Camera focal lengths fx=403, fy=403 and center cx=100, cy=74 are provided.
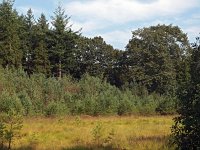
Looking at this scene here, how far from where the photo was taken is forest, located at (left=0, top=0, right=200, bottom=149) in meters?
15.5

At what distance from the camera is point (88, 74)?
2340 inches

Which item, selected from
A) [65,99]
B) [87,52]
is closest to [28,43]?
[87,52]

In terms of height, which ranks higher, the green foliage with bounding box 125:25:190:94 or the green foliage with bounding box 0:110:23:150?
the green foliage with bounding box 125:25:190:94

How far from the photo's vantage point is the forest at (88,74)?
1552 centimetres

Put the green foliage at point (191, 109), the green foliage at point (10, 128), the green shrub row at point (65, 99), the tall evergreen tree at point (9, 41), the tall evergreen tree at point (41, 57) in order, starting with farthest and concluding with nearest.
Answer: the tall evergreen tree at point (41, 57) → the tall evergreen tree at point (9, 41) → the green shrub row at point (65, 99) → the green foliage at point (10, 128) → the green foliage at point (191, 109)

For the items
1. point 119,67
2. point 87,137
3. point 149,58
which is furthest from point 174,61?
point 87,137

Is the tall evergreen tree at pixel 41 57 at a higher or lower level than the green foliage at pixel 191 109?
higher

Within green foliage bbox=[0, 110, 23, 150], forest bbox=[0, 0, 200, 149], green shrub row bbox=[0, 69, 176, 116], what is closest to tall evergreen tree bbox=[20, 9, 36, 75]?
forest bbox=[0, 0, 200, 149]

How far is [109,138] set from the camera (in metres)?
17.2

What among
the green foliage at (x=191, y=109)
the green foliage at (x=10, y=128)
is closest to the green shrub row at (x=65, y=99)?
the green foliage at (x=10, y=128)

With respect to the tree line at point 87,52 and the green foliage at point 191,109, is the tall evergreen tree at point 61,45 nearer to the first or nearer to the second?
the tree line at point 87,52

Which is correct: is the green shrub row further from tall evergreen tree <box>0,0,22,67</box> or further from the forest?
tall evergreen tree <box>0,0,22,67</box>

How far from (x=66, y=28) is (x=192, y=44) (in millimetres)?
54857

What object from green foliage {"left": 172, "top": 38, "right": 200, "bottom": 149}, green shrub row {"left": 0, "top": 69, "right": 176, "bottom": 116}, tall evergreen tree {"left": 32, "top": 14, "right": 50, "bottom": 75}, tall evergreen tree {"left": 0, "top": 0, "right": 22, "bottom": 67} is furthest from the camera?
tall evergreen tree {"left": 32, "top": 14, "right": 50, "bottom": 75}
